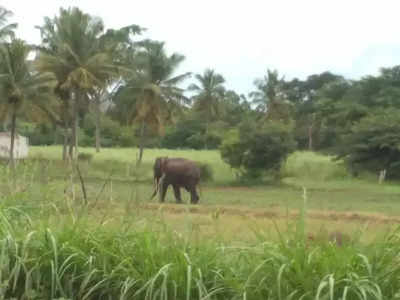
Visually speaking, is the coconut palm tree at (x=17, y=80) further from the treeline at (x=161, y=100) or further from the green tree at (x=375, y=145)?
the green tree at (x=375, y=145)

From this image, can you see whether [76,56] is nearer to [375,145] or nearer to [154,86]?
[154,86]

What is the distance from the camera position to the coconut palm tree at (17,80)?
106 ft

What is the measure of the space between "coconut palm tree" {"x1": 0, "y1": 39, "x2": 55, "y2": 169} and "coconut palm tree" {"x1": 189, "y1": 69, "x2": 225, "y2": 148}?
2101cm

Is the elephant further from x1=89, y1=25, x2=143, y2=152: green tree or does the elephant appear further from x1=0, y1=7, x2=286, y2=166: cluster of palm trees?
x1=89, y1=25, x2=143, y2=152: green tree

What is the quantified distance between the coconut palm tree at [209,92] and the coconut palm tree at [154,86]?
1042cm

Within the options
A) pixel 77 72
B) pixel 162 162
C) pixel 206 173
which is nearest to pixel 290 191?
pixel 206 173

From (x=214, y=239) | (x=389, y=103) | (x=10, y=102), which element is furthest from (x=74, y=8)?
(x=214, y=239)

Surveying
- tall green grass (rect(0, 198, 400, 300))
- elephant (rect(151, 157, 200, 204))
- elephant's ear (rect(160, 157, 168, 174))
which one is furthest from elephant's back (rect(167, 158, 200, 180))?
tall green grass (rect(0, 198, 400, 300))

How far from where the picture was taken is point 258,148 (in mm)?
36844

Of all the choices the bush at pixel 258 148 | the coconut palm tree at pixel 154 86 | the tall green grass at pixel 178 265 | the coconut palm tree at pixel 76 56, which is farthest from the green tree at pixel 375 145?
the tall green grass at pixel 178 265

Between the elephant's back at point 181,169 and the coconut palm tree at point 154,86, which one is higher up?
the coconut palm tree at point 154,86

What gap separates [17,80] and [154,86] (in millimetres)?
10161

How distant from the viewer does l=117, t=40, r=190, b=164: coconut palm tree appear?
136ft

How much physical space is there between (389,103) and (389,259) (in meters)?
45.1
